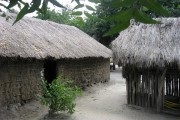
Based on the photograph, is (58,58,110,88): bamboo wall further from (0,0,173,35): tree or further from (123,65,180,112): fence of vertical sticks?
(0,0,173,35): tree

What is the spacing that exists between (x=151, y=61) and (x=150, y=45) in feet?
2.24

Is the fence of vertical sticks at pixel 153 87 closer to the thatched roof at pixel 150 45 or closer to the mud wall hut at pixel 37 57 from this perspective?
the thatched roof at pixel 150 45

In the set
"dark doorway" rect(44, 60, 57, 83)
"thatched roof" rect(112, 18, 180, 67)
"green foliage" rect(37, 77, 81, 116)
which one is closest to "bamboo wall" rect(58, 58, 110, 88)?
"dark doorway" rect(44, 60, 57, 83)

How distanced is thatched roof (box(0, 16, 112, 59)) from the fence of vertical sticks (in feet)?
9.63

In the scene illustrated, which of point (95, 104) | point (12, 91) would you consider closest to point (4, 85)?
point (12, 91)

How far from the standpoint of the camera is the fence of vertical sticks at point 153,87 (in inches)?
385

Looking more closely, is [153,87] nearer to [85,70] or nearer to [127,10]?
[85,70]

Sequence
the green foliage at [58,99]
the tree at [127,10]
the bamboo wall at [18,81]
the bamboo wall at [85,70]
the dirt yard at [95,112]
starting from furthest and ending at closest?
1. the bamboo wall at [85,70]
2. the bamboo wall at [18,81]
3. the dirt yard at [95,112]
4. the green foliage at [58,99]
5. the tree at [127,10]

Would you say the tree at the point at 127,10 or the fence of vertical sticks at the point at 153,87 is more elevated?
the tree at the point at 127,10

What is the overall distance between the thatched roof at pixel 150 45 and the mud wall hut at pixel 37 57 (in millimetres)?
2615

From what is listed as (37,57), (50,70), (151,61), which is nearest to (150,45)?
(151,61)

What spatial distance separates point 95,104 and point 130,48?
2.58 m

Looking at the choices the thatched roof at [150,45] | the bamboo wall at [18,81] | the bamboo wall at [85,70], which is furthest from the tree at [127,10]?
the bamboo wall at [85,70]

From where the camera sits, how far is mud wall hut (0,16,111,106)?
31.4ft
